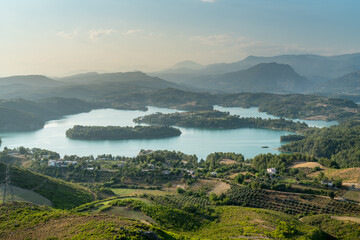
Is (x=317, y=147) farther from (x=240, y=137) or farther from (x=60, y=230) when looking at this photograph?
(x=60, y=230)

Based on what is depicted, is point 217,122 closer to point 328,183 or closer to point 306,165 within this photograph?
point 306,165

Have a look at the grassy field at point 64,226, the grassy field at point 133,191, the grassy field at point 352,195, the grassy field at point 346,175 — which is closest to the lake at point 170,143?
the grassy field at point 346,175

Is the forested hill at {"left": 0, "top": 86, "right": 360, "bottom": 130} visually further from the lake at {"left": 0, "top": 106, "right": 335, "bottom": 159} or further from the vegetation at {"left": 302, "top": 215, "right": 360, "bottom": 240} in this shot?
the vegetation at {"left": 302, "top": 215, "right": 360, "bottom": 240}

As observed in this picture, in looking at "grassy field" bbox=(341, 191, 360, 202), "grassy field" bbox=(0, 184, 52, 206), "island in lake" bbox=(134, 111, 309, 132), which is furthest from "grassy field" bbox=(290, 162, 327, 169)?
"island in lake" bbox=(134, 111, 309, 132)

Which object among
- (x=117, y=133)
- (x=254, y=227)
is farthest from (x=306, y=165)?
(x=117, y=133)

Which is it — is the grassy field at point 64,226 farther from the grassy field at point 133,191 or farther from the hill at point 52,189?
the grassy field at point 133,191
